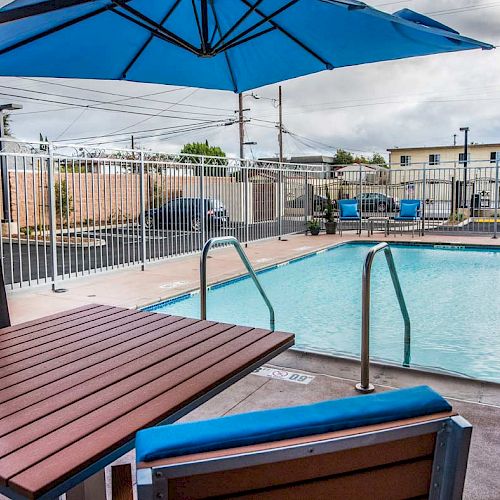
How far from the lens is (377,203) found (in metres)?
15.5

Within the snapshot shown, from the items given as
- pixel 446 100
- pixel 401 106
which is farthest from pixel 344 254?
pixel 401 106

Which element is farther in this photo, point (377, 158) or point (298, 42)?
point (377, 158)

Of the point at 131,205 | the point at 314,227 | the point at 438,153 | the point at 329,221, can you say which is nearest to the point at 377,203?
the point at 329,221

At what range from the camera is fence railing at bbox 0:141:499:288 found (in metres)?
6.13

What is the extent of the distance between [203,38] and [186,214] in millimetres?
5075

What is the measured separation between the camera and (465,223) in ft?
50.3

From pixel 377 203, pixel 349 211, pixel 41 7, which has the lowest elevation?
pixel 349 211

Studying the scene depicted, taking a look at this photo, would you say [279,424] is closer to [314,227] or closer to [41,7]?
[41,7]

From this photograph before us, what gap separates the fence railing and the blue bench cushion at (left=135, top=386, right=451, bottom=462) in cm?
391

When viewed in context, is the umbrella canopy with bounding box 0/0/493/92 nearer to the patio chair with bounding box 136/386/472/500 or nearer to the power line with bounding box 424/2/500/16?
the patio chair with bounding box 136/386/472/500

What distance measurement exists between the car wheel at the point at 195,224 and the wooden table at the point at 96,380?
627 cm

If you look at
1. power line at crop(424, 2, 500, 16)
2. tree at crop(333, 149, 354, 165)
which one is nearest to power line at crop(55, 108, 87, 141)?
power line at crop(424, 2, 500, 16)

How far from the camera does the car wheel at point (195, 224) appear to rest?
8.81 m

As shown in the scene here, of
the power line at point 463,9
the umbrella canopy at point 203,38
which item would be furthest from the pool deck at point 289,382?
the power line at point 463,9
